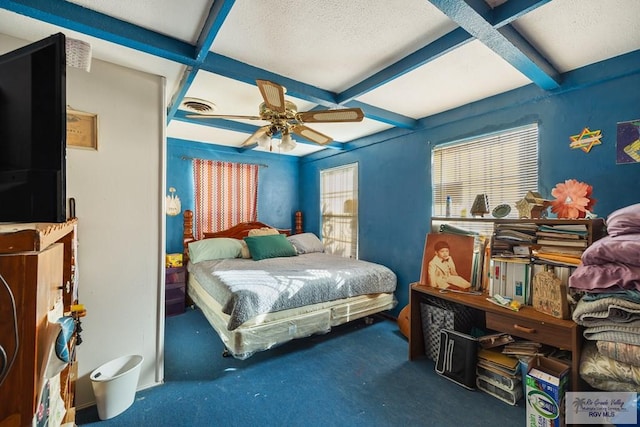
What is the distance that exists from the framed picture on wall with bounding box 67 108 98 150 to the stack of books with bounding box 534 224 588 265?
3002mm

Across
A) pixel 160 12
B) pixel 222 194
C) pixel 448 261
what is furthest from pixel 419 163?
pixel 222 194

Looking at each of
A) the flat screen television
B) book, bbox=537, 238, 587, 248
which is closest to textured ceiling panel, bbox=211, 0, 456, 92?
the flat screen television

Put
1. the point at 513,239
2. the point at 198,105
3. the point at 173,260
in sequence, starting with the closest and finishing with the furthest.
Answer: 1. the point at 513,239
2. the point at 198,105
3. the point at 173,260

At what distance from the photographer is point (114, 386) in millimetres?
1661

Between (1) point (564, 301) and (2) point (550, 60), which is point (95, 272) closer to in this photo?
(1) point (564, 301)

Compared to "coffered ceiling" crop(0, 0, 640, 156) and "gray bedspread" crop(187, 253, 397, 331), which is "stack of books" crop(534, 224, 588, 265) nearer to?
"coffered ceiling" crop(0, 0, 640, 156)

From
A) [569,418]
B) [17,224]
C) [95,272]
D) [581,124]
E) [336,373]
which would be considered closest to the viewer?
[17,224]

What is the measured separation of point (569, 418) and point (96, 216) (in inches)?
119

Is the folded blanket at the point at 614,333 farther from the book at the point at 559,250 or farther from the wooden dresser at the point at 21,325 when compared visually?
the wooden dresser at the point at 21,325

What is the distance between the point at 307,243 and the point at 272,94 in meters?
2.86

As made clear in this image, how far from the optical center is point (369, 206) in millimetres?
3760

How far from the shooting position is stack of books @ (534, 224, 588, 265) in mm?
1683

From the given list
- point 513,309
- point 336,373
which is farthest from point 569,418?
point 336,373

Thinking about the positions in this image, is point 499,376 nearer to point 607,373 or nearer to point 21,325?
point 607,373
